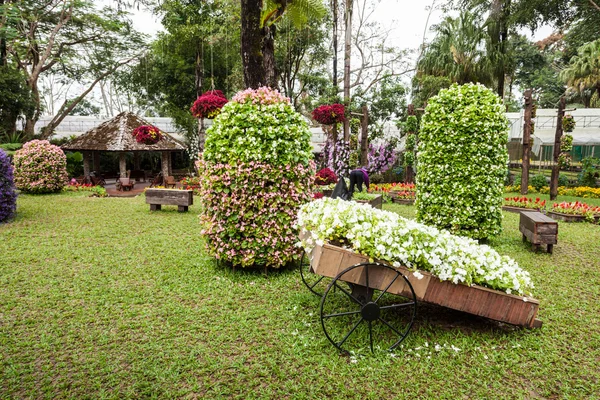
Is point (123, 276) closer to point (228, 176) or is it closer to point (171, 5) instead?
point (228, 176)

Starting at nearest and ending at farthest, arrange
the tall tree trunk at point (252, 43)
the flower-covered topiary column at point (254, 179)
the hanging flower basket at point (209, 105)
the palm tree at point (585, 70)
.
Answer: the flower-covered topiary column at point (254, 179) < the tall tree trunk at point (252, 43) < the hanging flower basket at point (209, 105) < the palm tree at point (585, 70)

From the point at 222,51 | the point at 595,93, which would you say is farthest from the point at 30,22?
the point at 595,93

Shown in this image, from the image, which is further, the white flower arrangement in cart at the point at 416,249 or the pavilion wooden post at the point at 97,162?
the pavilion wooden post at the point at 97,162

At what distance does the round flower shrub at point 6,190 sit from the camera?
8844 mm

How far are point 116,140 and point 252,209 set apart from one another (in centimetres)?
1618

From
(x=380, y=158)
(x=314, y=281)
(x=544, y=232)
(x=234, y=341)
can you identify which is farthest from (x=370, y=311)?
(x=380, y=158)

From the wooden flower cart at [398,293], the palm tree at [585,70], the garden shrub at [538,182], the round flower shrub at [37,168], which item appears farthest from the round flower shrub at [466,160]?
the palm tree at [585,70]

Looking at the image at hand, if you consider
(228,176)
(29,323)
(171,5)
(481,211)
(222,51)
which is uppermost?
(171,5)

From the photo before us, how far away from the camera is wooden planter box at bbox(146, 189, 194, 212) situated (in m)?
10.7

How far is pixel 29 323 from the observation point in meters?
4.12

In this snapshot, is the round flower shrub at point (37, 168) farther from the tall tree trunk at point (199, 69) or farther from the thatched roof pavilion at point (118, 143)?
the tall tree trunk at point (199, 69)

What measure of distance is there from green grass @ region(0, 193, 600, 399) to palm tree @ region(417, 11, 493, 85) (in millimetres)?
18696

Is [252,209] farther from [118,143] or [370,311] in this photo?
[118,143]

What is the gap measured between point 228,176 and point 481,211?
475 cm
